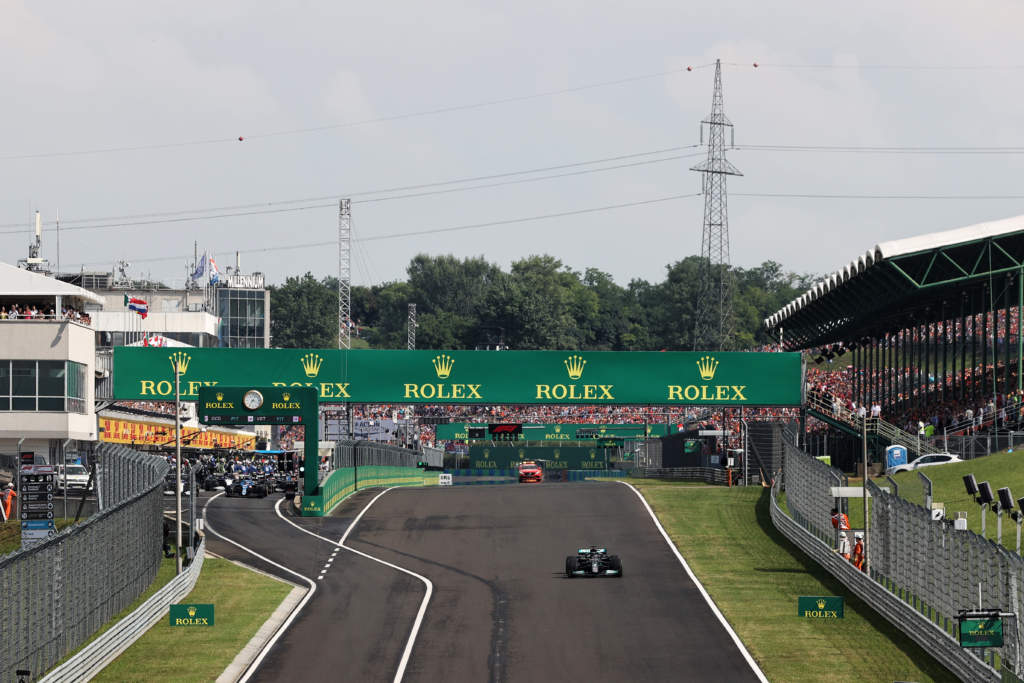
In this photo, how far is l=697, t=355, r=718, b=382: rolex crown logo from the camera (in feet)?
252

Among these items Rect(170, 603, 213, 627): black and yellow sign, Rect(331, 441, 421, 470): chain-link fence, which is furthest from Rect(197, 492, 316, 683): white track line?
Rect(331, 441, 421, 470): chain-link fence

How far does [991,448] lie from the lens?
5978 centimetres

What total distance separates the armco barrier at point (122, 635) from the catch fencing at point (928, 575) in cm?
1716

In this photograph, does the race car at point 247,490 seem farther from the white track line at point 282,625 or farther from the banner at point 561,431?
the banner at point 561,431

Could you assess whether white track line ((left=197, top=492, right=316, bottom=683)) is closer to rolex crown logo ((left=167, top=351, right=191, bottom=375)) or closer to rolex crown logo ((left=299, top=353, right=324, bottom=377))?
rolex crown logo ((left=167, top=351, right=191, bottom=375))

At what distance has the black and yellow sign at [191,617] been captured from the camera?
37.5 meters

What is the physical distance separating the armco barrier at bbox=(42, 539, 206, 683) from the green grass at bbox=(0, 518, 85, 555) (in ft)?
30.7

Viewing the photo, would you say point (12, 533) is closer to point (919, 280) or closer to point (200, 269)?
point (919, 280)

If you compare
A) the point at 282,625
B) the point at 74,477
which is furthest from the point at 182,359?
the point at 282,625

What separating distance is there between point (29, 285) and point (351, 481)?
23.9 m

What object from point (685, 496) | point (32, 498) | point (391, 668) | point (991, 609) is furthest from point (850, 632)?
point (685, 496)

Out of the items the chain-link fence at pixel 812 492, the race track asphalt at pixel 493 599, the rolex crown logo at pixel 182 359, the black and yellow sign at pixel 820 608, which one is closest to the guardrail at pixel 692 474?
the race track asphalt at pixel 493 599

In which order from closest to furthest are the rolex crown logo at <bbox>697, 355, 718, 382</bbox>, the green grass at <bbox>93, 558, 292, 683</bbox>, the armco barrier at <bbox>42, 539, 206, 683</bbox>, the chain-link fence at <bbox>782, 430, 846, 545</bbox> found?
1. the armco barrier at <bbox>42, 539, 206, 683</bbox>
2. the green grass at <bbox>93, 558, 292, 683</bbox>
3. the chain-link fence at <bbox>782, 430, 846, 545</bbox>
4. the rolex crown logo at <bbox>697, 355, 718, 382</bbox>

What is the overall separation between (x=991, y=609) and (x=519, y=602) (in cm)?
1595
